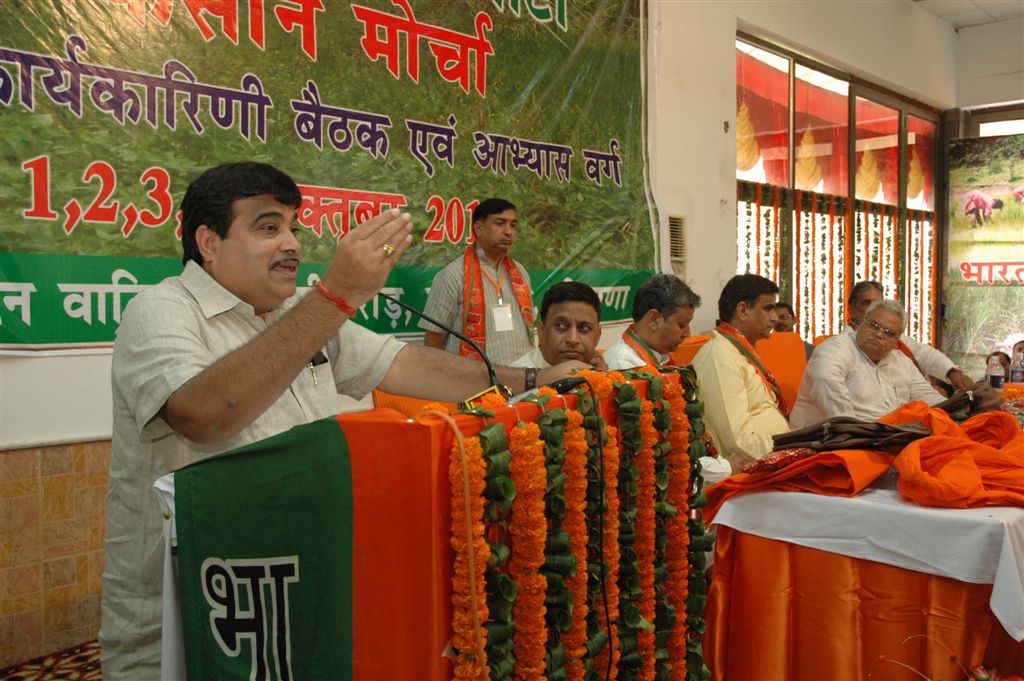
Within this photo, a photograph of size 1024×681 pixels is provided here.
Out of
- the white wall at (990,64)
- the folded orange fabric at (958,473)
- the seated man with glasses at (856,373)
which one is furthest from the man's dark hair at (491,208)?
the white wall at (990,64)

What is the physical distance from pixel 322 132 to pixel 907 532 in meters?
2.68

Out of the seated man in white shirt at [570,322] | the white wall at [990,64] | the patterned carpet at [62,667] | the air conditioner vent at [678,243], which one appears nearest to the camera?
the patterned carpet at [62,667]

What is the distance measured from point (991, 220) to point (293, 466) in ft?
32.2

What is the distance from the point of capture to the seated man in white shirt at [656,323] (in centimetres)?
316

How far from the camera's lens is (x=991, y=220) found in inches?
362

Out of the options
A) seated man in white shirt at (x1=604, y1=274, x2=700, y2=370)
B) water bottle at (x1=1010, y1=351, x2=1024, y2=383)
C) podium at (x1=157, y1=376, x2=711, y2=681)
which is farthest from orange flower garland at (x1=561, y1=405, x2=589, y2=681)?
water bottle at (x1=1010, y1=351, x2=1024, y2=383)

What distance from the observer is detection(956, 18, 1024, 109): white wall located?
29.9ft

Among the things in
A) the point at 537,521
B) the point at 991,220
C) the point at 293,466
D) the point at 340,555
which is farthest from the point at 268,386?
the point at 991,220

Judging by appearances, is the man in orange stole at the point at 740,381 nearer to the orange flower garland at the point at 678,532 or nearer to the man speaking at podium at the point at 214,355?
the orange flower garland at the point at 678,532

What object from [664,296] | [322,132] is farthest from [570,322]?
[322,132]

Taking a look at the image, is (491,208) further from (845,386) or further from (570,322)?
(845,386)

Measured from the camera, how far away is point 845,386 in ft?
12.0

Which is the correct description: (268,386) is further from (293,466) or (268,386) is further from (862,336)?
(862,336)

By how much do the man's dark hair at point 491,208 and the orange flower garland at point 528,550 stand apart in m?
2.92
